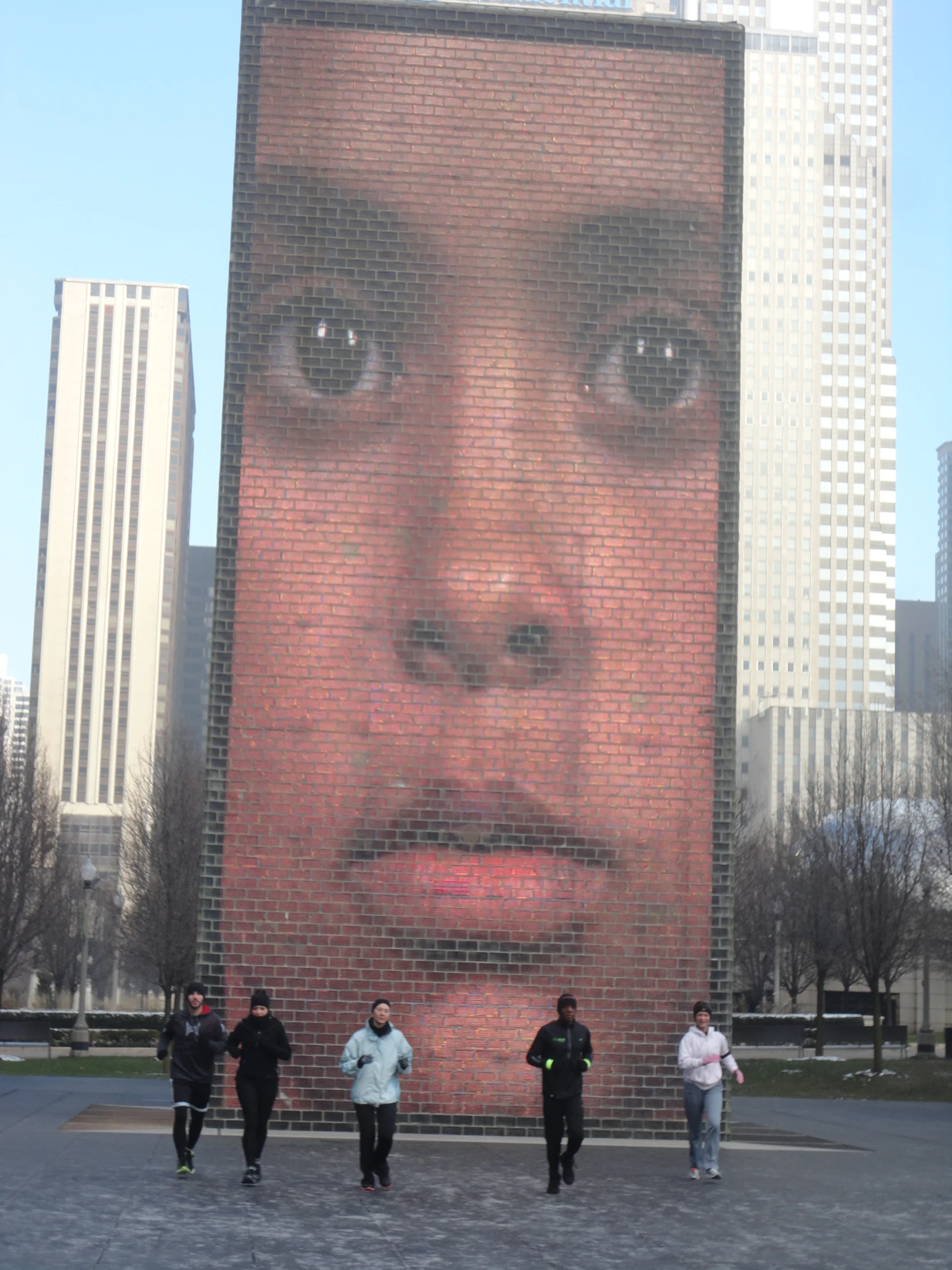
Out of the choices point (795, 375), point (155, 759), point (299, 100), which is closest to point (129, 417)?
point (795, 375)

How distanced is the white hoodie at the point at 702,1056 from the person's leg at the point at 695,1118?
2.8 inches

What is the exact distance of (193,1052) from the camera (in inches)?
520

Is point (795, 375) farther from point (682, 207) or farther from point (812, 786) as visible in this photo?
point (682, 207)

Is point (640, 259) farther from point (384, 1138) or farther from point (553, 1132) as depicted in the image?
point (384, 1138)

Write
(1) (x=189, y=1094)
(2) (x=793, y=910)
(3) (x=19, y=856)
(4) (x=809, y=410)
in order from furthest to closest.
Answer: (4) (x=809, y=410), (2) (x=793, y=910), (3) (x=19, y=856), (1) (x=189, y=1094)

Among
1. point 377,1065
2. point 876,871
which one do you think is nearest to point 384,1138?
point 377,1065

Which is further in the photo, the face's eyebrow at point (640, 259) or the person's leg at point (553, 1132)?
the face's eyebrow at point (640, 259)

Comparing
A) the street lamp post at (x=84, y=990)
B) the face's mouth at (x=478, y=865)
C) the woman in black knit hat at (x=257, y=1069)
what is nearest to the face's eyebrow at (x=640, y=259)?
the face's mouth at (x=478, y=865)

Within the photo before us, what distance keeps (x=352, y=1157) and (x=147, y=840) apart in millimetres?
27247

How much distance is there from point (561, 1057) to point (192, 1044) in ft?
10.2

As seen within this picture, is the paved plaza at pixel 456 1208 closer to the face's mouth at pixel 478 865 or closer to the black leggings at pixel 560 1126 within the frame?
the black leggings at pixel 560 1126

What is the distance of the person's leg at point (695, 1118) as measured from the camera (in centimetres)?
1395

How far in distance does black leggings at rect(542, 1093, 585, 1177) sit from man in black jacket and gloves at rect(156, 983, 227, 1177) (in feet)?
9.14

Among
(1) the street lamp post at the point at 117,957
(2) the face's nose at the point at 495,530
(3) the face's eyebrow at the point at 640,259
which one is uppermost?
(3) the face's eyebrow at the point at 640,259
